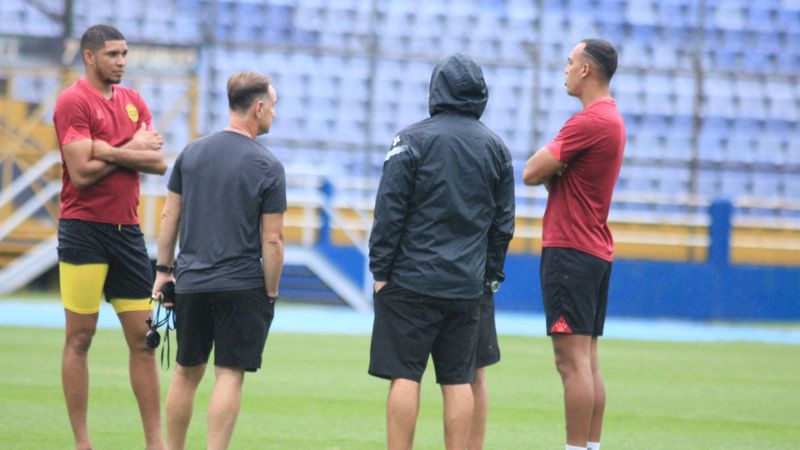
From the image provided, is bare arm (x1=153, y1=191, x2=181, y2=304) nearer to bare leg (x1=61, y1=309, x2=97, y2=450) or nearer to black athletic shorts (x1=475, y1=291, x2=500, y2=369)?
bare leg (x1=61, y1=309, x2=97, y2=450)

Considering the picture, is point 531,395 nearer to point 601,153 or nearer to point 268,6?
point 601,153

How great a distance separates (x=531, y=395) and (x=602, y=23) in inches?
567

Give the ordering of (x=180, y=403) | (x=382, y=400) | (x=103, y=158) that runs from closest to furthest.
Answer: (x=180, y=403)
(x=103, y=158)
(x=382, y=400)

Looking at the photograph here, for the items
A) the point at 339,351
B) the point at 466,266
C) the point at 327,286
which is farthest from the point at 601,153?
the point at 327,286

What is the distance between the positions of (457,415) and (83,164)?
2.19m

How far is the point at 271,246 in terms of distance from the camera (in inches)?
236

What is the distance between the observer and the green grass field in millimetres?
7816

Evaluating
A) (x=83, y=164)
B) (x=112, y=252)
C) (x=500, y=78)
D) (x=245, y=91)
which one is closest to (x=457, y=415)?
(x=245, y=91)

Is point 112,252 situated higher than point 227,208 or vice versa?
point 227,208

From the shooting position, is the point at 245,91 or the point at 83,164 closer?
the point at 245,91

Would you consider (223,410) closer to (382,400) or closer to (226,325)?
(226,325)

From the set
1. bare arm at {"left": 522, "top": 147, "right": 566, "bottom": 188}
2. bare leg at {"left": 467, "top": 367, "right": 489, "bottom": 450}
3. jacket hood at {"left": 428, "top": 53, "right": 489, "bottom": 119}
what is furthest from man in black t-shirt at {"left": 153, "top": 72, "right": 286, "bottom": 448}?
bare arm at {"left": 522, "top": 147, "right": 566, "bottom": 188}

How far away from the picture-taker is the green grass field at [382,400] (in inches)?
308

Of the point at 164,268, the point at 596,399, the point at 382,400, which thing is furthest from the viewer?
the point at 382,400
